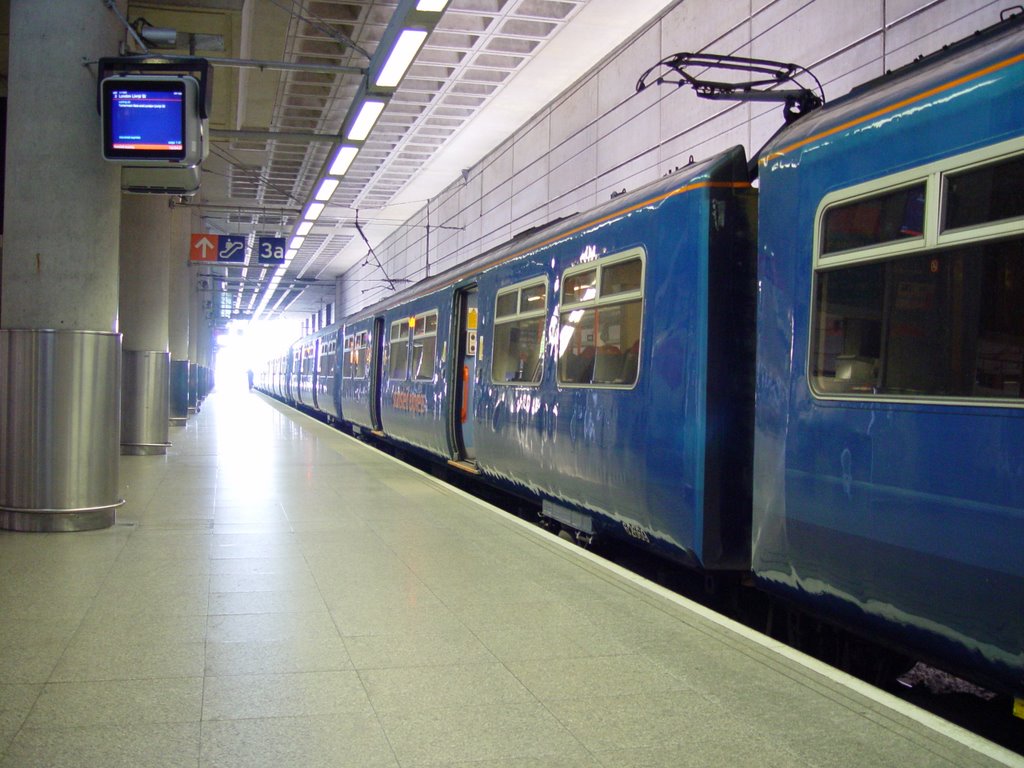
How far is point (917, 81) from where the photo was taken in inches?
166

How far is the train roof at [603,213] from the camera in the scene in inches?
229

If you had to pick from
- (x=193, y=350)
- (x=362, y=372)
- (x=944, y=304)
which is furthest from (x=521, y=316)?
(x=193, y=350)

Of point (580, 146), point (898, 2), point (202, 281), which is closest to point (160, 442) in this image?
point (580, 146)

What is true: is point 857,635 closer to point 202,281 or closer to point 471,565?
point 471,565

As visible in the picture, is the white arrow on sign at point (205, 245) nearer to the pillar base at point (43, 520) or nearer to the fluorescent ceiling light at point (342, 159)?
the fluorescent ceiling light at point (342, 159)

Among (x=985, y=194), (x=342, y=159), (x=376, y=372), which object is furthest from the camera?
(x=376, y=372)

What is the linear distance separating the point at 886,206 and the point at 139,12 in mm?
11913

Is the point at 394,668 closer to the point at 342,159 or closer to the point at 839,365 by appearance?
the point at 839,365

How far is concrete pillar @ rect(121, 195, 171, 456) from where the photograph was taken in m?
15.7

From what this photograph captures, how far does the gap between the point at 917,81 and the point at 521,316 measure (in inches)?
206

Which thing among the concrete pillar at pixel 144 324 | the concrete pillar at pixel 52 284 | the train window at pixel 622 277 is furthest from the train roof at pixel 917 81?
the concrete pillar at pixel 144 324

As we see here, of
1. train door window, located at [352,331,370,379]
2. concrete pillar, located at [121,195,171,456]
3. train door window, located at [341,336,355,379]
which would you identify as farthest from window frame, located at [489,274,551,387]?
train door window, located at [341,336,355,379]

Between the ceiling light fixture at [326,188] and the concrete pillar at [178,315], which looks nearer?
the ceiling light fixture at [326,188]

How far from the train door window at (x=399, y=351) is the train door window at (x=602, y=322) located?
23.8 ft
